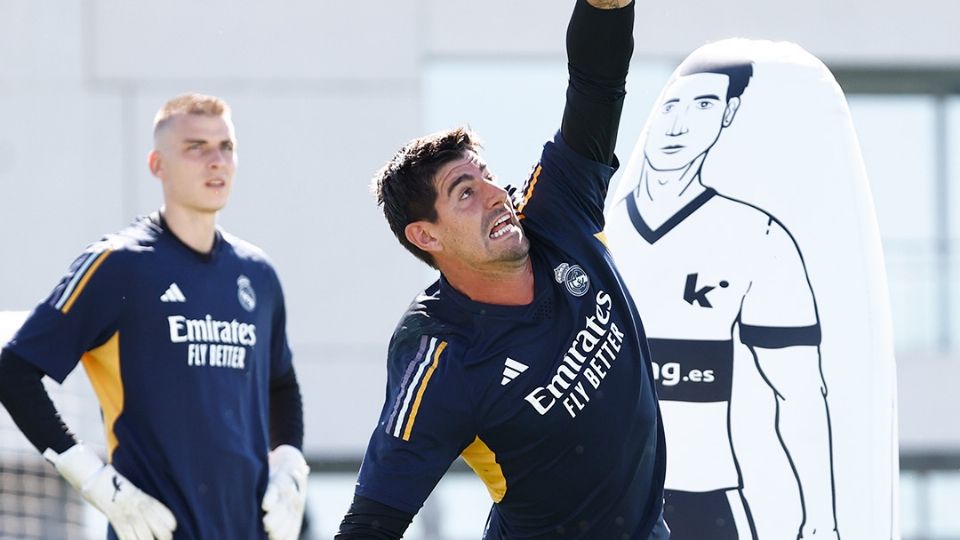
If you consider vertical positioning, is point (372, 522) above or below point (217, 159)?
below

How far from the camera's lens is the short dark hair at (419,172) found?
360cm

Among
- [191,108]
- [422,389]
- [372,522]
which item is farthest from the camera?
[191,108]

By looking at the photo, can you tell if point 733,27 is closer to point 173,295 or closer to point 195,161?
point 195,161

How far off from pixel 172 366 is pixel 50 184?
8453 mm

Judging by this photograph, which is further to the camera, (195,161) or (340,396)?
(340,396)

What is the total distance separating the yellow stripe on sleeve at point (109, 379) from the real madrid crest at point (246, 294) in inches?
16.2

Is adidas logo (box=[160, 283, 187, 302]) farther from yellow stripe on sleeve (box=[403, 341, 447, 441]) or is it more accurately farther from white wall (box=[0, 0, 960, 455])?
white wall (box=[0, 0, 960, 455])

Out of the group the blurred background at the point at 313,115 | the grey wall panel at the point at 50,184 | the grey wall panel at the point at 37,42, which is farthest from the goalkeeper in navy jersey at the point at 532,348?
the grey wall panel at the point at 37,42

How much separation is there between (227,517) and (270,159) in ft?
27.1

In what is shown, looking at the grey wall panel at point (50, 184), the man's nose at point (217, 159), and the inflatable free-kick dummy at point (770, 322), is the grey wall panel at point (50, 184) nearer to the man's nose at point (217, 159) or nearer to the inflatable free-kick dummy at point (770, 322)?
the man's nose at point (217, 159)

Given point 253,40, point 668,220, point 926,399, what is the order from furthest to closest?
point 926,399
point 253,40
point 668,220

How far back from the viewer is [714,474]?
4367mm

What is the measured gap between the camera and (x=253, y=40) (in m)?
12.8

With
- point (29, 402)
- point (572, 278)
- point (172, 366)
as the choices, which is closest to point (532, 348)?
point (572, 278)
